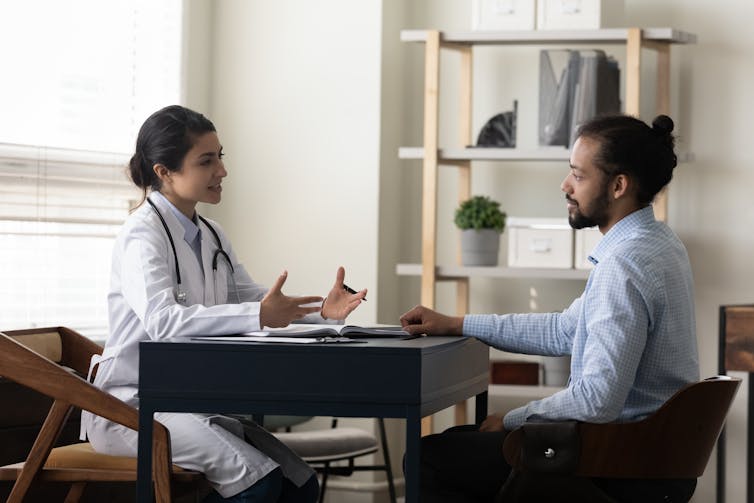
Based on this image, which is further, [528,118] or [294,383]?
[528,118]

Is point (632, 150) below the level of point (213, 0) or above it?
below

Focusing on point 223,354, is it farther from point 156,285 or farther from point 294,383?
point 156,285

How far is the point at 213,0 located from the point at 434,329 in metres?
2.36

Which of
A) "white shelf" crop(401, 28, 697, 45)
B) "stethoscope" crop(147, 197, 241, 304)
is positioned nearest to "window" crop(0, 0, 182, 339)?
"stethoscope" crop(147, 197, 241, 304)

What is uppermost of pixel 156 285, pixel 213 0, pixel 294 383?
pixel 213 0

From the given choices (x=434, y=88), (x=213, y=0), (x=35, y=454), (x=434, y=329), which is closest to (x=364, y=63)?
(x=434, y=88)

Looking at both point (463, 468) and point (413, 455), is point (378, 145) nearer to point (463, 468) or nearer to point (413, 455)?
point (463, 468)

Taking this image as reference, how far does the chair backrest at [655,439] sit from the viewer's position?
2139 mm

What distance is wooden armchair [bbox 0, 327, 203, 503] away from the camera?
2.30 meters

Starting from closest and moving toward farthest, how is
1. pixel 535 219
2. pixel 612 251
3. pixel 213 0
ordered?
pixel 612 251, pixel 535 219, pixel 213 0

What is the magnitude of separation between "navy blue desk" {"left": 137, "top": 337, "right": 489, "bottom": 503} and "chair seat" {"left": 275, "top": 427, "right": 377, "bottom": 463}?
4.93 ft

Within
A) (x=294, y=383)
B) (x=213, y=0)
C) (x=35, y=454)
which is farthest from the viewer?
(x=213, y=0)

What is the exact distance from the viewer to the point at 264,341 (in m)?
2.12

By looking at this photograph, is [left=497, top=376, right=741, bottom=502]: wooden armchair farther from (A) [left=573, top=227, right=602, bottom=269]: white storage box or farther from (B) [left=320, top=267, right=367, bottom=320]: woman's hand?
(A) [left=573, top=227, right=602, bottom=269]: white storage box
